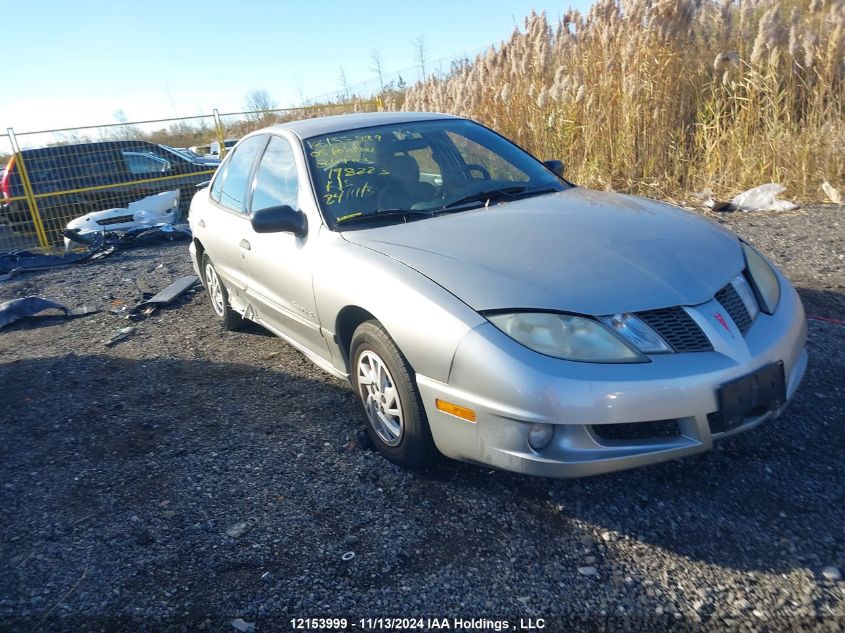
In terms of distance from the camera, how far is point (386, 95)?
14961mm

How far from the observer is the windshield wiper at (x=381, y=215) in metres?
3.48

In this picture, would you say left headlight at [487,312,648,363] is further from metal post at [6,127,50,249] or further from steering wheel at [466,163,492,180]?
metal post at [6,127,50,249]

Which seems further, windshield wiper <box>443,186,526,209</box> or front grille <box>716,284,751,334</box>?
windshield wiper <box>443,186,526,209</box>

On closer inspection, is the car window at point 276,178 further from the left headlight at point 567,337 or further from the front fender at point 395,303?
the left headlight at point 567,337

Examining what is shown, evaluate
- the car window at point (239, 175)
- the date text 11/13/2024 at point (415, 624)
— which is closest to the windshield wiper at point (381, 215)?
the car window at point (239, 175)

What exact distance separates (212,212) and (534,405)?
3.50 metres

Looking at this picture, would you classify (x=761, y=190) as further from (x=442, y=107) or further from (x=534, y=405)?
(x=534, y=405)

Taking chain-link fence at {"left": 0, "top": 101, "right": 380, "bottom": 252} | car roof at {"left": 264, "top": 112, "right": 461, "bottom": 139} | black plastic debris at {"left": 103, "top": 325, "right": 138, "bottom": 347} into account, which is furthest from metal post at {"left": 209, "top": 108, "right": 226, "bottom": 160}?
car roof at {"left": 264, "top": 112, "right": 461, "bottom": 139}

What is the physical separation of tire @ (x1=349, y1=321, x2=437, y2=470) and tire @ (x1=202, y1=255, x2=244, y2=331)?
7.29ft

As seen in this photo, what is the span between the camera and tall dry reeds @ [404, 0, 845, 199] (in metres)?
7.19

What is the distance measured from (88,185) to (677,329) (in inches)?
412

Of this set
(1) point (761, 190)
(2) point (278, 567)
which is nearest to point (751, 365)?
(2) point (278, 567)

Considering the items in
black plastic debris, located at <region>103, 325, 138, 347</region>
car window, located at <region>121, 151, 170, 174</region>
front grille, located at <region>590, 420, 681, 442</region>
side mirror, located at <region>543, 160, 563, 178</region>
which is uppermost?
car window, located at <region>121, 151, 170, 174</region>

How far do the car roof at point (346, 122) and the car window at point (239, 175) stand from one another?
0.25m
